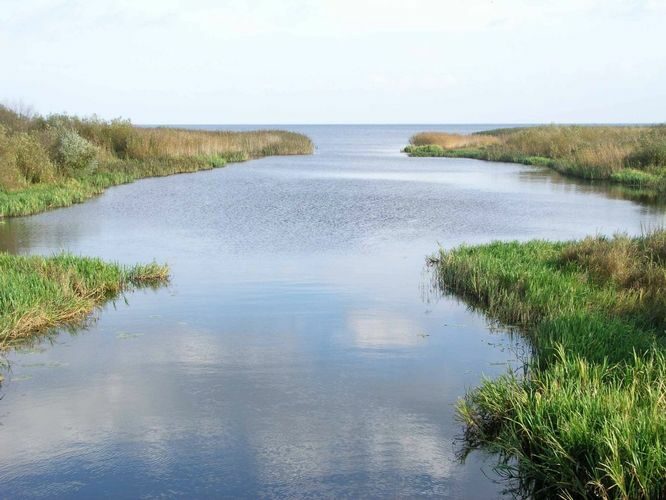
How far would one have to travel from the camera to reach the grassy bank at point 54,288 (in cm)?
985

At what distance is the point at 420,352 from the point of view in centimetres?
966

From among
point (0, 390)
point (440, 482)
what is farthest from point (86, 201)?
point (440, 482)

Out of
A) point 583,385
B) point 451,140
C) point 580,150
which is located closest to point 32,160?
point 583,385

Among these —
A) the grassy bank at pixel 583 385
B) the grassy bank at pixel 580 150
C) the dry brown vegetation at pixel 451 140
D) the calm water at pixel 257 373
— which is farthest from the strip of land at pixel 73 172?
the grassy bank at pixel 580 150

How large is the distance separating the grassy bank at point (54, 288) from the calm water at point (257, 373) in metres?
0.40

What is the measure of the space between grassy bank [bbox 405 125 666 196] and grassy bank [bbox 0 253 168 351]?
2314 cm

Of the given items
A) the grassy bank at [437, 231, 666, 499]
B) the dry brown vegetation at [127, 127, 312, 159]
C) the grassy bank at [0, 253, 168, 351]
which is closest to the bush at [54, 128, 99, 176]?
the dry brown vegetation at [127, 127, 312, 159]

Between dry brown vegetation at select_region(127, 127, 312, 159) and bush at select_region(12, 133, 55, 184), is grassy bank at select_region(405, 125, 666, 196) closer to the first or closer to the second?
dry brown vegetation at select_region(127, 127, 312, 159)

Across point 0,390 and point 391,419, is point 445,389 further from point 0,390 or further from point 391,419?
point 0,390

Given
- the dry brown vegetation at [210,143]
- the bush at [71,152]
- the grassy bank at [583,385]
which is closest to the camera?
the grassy bank at [583,385]

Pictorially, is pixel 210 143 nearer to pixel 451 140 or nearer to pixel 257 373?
pixel 451 140

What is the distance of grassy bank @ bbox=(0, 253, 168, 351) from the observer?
388 inches

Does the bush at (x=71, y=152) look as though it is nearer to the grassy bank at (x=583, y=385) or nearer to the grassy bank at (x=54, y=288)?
the grassy bank at (x=54, y=288)

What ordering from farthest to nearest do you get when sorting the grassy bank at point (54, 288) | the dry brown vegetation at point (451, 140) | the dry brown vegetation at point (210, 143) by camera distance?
the dry brown vegetation at point (451, 140) → the dry brown vegetation at point (210, 143) → the grassy bank at point (54, 288)
